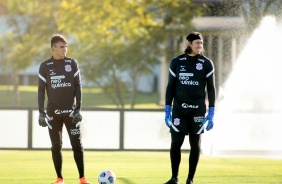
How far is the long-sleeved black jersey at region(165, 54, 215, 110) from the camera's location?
32.5ft

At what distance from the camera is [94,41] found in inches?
1378

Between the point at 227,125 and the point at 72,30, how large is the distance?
60.4 ft

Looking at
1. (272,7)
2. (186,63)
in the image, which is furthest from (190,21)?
(186,63)

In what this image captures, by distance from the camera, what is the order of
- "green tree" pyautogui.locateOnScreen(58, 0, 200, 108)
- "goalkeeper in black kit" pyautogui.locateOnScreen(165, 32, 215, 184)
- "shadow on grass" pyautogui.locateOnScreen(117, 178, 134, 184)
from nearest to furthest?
"goalkeeper in black kit" pyautogui.locateOnScreen(165, 32, 215, 184) < "shadow on grass" pyautogui.locateOnScreen(117, 178, 134, 184) < "green tree" pyautogui.locateOnScreen(58, 0, 200, 108)

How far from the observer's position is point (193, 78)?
9906 mm

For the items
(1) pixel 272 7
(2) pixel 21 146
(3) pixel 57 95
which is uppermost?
(1) pixel 272 7

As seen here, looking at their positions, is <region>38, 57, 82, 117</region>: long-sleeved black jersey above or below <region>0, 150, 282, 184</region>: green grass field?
above

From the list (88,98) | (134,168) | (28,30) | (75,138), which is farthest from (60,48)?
(88,98)

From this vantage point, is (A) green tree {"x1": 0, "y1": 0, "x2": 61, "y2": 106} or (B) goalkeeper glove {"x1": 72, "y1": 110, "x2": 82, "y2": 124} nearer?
(B) goalkeeper glove {"x1": 72, "y1": 110, "x2": 82, "y2": 124}

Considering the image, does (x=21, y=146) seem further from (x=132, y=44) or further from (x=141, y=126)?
(x=132, y=44)

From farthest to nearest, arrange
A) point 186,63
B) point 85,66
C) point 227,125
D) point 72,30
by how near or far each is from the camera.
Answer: point 85,66, point 72,30, point 227,125, point 186,63

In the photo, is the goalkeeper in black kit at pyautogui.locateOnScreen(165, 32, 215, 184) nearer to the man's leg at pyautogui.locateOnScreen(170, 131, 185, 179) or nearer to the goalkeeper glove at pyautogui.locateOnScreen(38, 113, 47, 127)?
the man's leg at pyautogui.locateOnScreen(170, 131, 185, 179)

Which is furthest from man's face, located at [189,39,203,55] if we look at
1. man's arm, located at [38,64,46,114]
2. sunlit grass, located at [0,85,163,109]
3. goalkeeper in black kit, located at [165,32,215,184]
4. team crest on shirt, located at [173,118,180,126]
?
sunlit grass, located at [0,85,163,109]

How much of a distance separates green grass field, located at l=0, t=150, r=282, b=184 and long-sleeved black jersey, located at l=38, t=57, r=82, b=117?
1.34m
